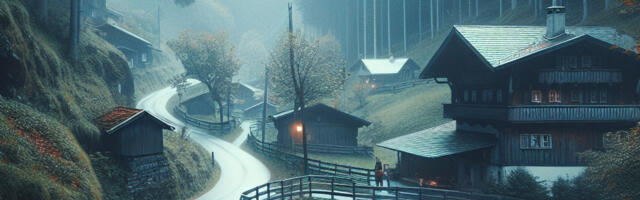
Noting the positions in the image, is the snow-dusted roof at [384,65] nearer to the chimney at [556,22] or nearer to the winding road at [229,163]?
the winding road at [229,163]

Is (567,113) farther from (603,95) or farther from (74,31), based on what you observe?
(74,31)

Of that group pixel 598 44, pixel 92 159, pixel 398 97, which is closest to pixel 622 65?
pixel 598 44

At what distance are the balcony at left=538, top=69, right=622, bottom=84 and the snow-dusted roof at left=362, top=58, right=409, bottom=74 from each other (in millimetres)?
51589

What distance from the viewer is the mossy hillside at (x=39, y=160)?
1534 cm

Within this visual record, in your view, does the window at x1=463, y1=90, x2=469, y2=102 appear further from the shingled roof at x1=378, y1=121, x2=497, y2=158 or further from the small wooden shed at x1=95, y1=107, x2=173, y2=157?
the small wooden shed at x1=95, y1=107, x2=173, y2=157

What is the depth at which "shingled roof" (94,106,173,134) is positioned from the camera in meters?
25.8

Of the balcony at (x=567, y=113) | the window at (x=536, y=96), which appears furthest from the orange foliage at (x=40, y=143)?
the window at (x=536, y=96)

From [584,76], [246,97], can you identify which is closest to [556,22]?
[584,76]

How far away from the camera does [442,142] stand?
1245 inches

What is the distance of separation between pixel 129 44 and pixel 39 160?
5454 centimetres

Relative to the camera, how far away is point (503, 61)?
2712cm

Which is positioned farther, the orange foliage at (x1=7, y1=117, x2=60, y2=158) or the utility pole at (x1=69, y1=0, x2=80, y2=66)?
the utility pole at (x1=69, y1=0, x2=80, y2=66)

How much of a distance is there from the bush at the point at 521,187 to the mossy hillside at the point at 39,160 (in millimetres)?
19705

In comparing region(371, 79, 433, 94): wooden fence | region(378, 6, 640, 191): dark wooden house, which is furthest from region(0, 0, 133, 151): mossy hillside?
region(371, 79, 433, 94): wooden fence
